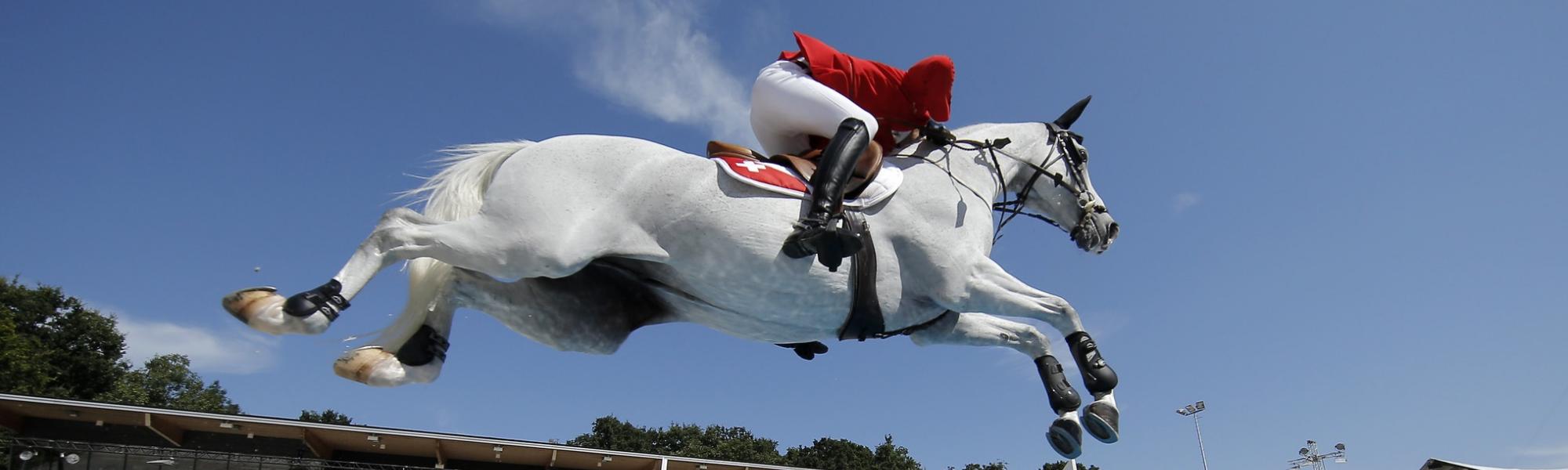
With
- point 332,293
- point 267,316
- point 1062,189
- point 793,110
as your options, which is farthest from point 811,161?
point 267,316

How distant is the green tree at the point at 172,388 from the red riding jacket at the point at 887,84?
4013 centimetres

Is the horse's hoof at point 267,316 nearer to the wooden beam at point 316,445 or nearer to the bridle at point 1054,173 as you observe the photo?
the bridle at point 1054,173

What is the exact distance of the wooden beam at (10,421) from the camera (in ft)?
55.9

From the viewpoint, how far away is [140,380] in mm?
38219

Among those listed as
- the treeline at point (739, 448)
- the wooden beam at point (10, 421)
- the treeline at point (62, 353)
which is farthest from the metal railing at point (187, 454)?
the treeline at point (739, 448)

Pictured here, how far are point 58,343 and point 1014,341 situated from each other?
41714 mm

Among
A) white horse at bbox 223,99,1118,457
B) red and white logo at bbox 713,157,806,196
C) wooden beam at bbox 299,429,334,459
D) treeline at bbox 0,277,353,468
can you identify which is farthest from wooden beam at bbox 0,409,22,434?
red and white logo at bbox 713,157,806,196

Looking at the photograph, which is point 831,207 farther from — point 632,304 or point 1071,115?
point 1071,115

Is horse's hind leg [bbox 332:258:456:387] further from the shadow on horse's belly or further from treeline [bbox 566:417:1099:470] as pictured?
treeline [bbox 566:417:1099:470]

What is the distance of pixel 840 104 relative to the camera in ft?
13.6

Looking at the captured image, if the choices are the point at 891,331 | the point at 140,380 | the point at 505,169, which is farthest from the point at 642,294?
the point at 140,380

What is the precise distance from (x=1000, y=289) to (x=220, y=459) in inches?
728

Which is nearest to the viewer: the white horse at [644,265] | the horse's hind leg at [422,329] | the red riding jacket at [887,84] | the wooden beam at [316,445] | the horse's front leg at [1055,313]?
the white horse at [644,265]

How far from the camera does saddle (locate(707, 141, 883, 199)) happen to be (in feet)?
13.1
